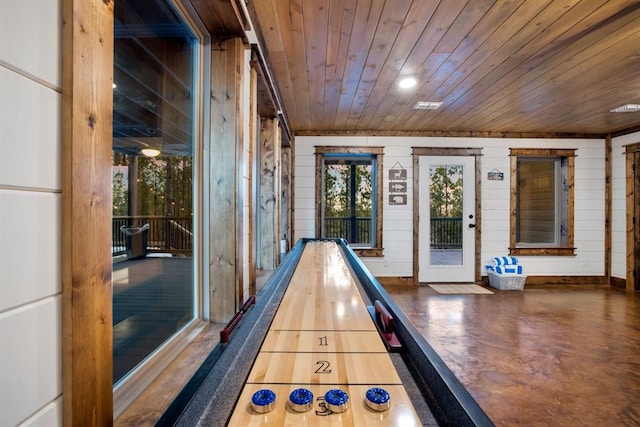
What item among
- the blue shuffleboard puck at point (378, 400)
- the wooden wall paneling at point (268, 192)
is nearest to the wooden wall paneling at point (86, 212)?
the blue shuffleboard puck at point (378, 400)

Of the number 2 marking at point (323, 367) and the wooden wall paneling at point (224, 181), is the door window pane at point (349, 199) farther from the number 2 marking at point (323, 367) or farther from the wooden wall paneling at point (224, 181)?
the number 2 marking at point (323, 367)

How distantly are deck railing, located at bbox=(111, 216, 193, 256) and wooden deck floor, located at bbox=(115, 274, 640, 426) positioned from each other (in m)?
0.48

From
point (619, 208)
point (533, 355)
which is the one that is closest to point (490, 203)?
point (619, 208)

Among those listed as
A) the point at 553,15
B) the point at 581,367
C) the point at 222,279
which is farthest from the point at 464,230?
the point at 222,279

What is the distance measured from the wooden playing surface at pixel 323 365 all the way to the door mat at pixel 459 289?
13.5 ft

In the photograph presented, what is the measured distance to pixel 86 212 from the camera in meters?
0.66

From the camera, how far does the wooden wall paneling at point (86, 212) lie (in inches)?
24.2

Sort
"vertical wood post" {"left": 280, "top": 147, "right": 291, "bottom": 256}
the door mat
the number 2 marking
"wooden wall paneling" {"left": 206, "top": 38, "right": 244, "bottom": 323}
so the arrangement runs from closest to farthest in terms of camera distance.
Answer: the number 2 marking < "wooden wall paneling" {"left": 206, "top": 38, "right": 244, "bottom": 323} < the door mat < "vertical wood post" {"left": 280, "top": 147, "right": 291, "bottom": 256}

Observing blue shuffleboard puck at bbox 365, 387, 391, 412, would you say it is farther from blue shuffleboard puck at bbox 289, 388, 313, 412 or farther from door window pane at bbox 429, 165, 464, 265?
door window pane at bbox 429, 165, 464, 265

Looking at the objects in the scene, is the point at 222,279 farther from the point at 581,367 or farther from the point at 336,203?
the point at 336,203

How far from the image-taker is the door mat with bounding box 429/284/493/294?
5168 millimetres

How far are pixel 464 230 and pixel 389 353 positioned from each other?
5.24m

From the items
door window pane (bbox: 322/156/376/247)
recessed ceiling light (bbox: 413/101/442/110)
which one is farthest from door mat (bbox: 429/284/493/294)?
recessed ceiling light (bbox: 413/101/442/110)

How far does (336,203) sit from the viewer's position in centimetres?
615
